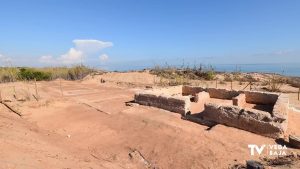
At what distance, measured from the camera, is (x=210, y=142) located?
6809 millimetres

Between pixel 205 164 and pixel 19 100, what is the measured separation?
1022 centimetres

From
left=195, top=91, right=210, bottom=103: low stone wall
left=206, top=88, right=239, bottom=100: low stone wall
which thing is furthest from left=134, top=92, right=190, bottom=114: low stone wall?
left=206, top=88, right=239, bottom=100: low stone wall

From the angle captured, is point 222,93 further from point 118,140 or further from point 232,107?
point 118,140

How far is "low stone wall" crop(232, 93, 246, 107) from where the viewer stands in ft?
31.5

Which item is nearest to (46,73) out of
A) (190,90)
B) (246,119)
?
(190,90)

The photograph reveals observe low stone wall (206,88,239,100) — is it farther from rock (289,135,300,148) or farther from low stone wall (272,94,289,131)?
rock (289,135,300,148)

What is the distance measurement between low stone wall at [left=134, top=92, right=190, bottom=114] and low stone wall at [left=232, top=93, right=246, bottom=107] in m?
1.76

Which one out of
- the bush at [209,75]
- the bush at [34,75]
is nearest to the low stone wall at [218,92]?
the bush at [209,75]

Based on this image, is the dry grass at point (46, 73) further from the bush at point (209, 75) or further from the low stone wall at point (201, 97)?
the low stone wall at point (201, 97)

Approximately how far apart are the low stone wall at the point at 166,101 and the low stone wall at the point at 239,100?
176 cm

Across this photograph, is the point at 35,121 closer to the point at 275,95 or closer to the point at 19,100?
the point at 19,100

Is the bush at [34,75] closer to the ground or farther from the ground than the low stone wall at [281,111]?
farther from the ground

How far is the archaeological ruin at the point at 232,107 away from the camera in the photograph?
6980mm

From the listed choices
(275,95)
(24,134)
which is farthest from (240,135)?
(24,134)
